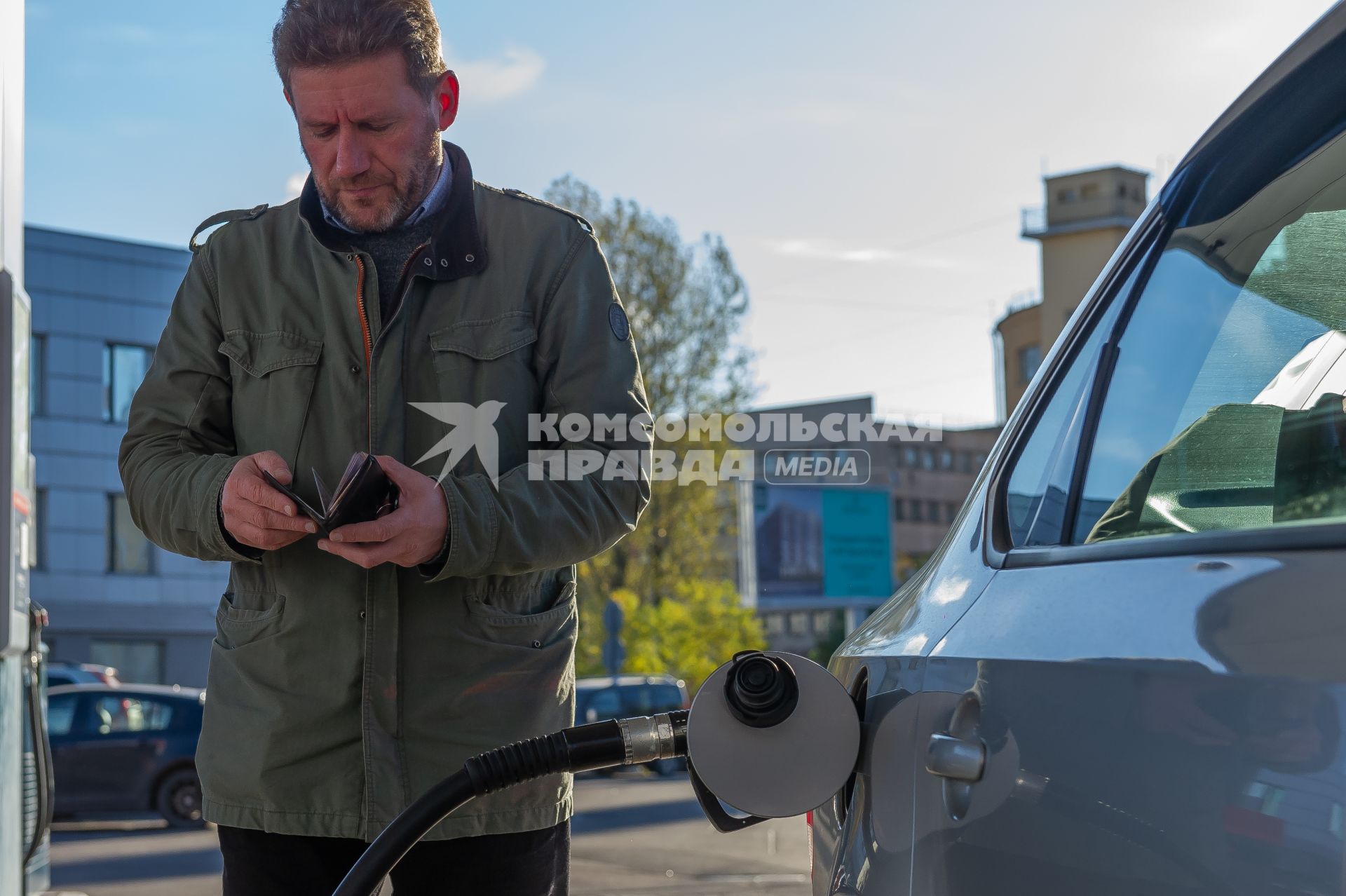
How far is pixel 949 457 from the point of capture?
10088 centimetres

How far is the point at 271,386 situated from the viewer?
2.30 meters

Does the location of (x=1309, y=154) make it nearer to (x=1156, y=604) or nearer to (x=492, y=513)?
(x=1156, y=604)

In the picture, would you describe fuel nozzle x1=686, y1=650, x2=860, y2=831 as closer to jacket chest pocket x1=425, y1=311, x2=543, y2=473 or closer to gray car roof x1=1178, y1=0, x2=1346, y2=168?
gray car roof x1=1178, y1=0, x2=1346, y2=168

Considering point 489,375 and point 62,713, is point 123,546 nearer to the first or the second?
point 62,713

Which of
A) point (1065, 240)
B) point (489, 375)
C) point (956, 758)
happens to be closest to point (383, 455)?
point (489, 375)

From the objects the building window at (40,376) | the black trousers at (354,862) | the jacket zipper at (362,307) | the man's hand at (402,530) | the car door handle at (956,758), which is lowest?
the black trousers at (354,862)

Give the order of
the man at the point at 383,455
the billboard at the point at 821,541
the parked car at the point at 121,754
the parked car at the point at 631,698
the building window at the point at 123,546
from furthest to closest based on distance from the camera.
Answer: the billboard at the point at 821,541 → the building window at the point at 123,546 → the parked car at the point at 631,698 → the parked car at the point at 121,754 → the man at the point at 383,455

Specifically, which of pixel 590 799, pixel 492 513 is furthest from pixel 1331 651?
pixel 590 799

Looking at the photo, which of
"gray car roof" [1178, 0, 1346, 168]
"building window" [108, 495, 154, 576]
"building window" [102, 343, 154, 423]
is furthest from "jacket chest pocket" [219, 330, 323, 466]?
"building window" [108, 495, 154, 576]

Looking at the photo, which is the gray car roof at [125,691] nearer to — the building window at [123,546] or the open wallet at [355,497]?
the open wallet at [355,497]

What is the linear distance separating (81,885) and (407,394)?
880 cm

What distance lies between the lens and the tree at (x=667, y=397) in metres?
34.5

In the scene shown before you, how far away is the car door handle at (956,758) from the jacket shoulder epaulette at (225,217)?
1.52 m

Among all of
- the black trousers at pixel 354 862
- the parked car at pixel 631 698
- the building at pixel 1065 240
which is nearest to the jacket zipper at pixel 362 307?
the black trousers at pixel 354 862
